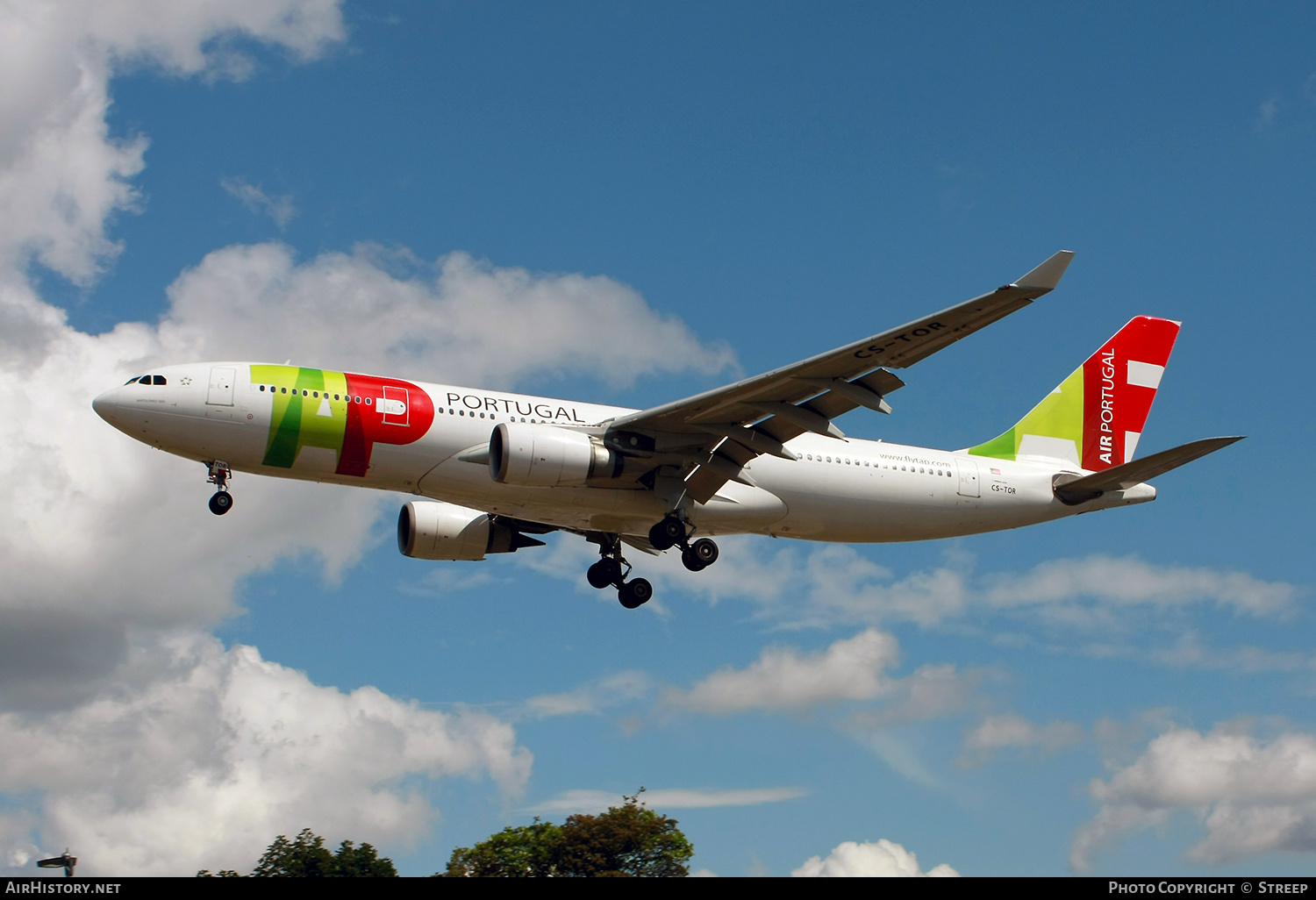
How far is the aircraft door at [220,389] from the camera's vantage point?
25.3 m

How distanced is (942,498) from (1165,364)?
37.1 ft

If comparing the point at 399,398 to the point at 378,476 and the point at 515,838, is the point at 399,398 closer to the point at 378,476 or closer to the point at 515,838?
the point at 378,476

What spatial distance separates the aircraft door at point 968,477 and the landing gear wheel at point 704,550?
675 cm

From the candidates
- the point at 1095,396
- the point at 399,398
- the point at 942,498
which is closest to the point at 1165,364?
the point at 1095,396

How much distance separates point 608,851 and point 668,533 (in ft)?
89.5

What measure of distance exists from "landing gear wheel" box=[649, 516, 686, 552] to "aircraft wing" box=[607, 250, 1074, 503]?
2.67 ft

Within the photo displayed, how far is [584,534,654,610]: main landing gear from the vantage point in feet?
104

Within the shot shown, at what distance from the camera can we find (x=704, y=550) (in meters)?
29.1

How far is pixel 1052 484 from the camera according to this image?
31.8 m

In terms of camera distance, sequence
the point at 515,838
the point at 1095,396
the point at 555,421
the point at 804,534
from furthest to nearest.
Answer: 1. the point at 515,838
2. the point at 1095,396
3. the point at 804,534
4. the point at 555,421

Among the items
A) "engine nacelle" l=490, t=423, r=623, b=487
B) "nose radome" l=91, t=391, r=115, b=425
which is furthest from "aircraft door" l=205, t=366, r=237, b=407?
"engine nacelle" l=490, t=423, r=623, b=487

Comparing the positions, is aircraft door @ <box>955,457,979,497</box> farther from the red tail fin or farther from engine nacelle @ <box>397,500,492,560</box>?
engine nacelle @ <box>397,500,492,560</box>

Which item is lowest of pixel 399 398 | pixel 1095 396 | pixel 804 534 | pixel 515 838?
pixel 515 838
